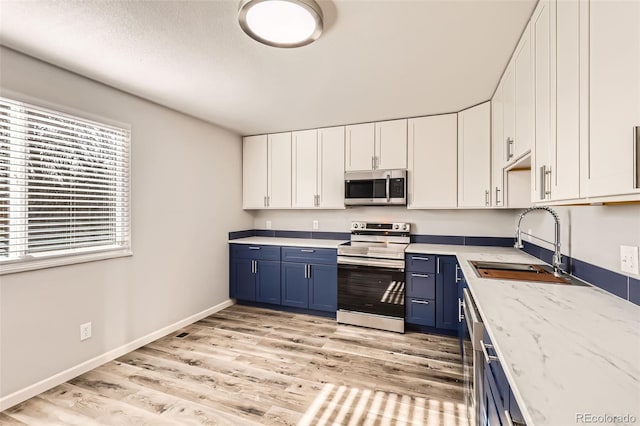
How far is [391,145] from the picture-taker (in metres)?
3.61

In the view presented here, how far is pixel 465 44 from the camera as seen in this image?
196 cm

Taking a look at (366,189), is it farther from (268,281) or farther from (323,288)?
(268,281)

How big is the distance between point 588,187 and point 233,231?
3824 mm

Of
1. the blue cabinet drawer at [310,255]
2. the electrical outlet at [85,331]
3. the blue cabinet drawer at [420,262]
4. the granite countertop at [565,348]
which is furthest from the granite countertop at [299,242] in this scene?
the granite countertop at [565,348]

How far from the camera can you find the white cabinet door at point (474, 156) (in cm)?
309

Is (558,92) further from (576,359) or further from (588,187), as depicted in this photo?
(576,359)

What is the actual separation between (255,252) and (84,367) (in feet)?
6.56

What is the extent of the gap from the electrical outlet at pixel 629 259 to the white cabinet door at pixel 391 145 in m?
2.33

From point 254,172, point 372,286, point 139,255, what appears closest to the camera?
point 139,255

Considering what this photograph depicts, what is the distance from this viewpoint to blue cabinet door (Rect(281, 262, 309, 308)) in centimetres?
375

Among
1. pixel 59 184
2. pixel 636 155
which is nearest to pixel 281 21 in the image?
pixel 636 155

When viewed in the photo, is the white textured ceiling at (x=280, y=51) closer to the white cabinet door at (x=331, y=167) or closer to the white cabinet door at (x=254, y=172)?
the white cabinet door at (x=331, y=167)

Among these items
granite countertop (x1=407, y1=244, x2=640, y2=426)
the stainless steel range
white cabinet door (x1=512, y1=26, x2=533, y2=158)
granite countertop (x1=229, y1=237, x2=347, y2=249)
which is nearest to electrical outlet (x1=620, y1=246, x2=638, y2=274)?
granite countertop (x1=407, y1=244, x2=640, y2=426)

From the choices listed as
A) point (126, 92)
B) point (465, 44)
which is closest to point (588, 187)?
point (465, 44)
